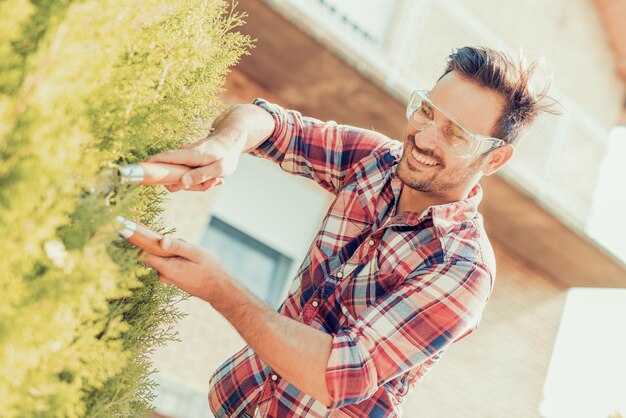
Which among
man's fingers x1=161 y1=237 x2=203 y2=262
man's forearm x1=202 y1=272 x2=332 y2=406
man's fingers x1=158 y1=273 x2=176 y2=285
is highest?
man's fingers x1=161 y1=237 x2=203 y2=262

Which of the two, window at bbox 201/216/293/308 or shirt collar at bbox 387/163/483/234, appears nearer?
shirt collar at bbox 387/163/483/234

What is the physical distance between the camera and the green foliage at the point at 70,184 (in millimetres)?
1186

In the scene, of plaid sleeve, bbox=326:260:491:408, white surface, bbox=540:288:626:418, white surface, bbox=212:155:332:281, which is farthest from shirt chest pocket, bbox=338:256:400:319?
white surface, bbox=540:288:626:418

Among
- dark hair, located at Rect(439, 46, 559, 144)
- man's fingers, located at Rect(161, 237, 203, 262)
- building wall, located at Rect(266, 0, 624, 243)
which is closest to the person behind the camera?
man's fingers, located at Rect(161, 237, 203, 262)

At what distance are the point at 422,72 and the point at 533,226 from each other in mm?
2303

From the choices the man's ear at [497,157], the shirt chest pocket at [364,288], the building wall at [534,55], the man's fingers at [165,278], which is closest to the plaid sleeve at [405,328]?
the shirt chest pocket at [364,288]

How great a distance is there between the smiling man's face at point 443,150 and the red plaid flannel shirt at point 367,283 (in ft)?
0.31

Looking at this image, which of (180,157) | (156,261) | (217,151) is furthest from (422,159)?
(156,261)

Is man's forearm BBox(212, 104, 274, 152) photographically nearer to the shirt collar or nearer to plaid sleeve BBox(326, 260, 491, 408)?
the shirt collar

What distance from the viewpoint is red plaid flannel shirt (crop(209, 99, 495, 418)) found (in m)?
2.07

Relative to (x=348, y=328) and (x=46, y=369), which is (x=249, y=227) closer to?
(x=348, y=328)

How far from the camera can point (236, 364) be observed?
255 centimetres

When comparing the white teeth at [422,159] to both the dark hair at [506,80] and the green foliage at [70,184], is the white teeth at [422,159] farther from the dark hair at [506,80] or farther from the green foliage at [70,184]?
the green foliage at [70,184]

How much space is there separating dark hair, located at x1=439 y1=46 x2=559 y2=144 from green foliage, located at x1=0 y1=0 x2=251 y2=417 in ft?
3.95
